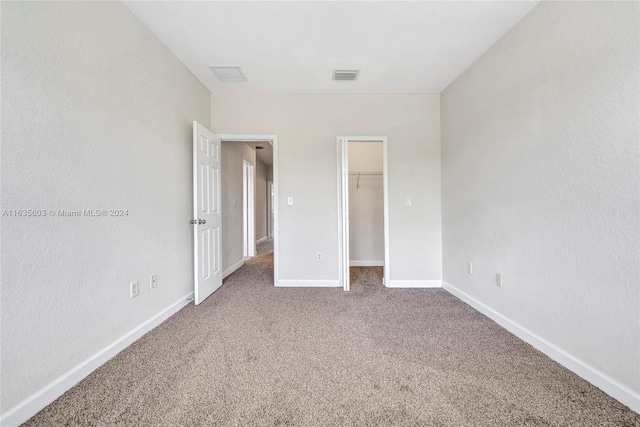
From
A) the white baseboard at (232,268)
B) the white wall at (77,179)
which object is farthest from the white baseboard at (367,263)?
the white wall at (77,179)

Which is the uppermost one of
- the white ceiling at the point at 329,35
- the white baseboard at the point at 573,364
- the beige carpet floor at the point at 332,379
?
the white ceiling at the point at 329,35

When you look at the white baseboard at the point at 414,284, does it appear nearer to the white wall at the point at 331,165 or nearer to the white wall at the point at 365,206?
the white wall at the point at 331,165

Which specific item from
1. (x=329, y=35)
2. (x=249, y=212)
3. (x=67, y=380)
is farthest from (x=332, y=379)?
(x=249, y=212)

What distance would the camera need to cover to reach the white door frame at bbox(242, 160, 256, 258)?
5434mm

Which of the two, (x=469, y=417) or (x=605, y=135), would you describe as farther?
(x=605, y=135)

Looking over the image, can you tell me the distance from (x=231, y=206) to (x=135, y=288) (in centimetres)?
219

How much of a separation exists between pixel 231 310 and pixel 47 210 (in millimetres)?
1589

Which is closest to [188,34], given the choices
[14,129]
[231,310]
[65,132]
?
[65,132]

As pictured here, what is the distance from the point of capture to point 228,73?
2717mm

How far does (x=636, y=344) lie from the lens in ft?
4.08

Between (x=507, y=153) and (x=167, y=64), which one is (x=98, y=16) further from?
(x=507, y=153)

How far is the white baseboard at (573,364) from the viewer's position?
1.26 m

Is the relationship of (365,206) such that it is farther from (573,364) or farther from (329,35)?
(573,364)

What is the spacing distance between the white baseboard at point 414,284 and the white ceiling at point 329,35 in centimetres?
235
